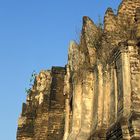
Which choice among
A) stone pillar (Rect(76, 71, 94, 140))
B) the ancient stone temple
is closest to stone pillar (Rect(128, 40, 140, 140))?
the ancient stone temple

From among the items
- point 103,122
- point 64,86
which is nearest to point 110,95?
point 103,122

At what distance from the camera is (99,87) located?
9445 mm

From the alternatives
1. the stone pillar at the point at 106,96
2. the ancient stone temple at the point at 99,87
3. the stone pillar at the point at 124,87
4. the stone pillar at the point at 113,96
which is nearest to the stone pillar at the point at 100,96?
the ancient stone temple at the point at 99,87

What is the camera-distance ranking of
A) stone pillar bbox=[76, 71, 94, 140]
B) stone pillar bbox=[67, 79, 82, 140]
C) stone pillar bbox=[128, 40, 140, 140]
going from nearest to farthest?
stone pillar bbox=[128, 40, 140, 140] < stone pillar bbox=[76, 71, 94, 140] < stone pillar bbox=[67, 79, 82, 140]

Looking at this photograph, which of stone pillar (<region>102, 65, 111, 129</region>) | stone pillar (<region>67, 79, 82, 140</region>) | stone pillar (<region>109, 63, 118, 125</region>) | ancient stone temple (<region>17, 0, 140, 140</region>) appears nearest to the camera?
ancient stone temple (<region>17, 0, 140, 140</region>)

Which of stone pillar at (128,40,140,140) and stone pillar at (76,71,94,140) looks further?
stone pillar at (76,71,94,140)

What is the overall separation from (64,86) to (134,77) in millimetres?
6147

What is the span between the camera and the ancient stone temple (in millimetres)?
7855

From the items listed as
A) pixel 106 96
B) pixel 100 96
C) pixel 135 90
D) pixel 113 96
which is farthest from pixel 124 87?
pixel 100 96

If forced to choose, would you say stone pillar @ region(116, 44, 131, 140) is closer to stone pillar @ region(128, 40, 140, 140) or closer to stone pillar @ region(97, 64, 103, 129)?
stone pillar @ region(128, 40, 140, 140)

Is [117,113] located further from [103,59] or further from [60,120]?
[60,120]

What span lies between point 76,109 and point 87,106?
676 mm

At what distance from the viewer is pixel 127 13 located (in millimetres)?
10383

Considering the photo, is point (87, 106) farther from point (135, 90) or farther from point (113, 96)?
point (135, 90)
